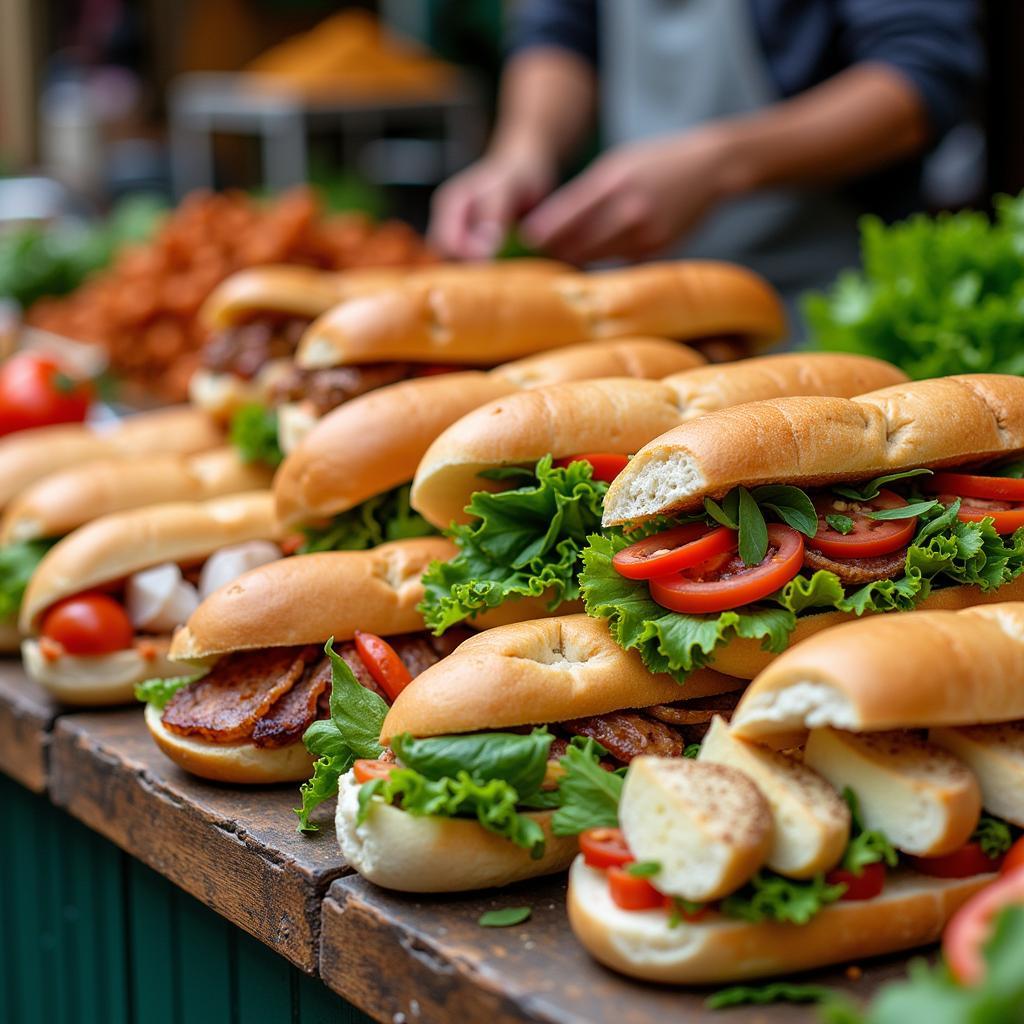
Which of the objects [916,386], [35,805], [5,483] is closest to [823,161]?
[916,386]

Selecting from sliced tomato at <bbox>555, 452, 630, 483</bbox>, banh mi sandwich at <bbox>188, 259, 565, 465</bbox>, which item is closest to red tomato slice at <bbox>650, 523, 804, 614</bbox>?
sliced tomato at <bbox>555, 452, 630, 483</bbox>

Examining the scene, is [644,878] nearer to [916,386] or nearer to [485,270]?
[916,386]

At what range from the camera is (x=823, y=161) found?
4.61 metres

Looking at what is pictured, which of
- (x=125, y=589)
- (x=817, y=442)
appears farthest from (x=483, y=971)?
(x=125, y=589)

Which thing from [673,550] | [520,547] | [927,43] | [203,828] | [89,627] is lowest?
[203,828]

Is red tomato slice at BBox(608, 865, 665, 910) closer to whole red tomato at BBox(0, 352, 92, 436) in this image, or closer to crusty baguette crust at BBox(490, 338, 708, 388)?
crusty baguette crust at BBox(490, 338, 708, 388)

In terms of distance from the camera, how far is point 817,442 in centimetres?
211

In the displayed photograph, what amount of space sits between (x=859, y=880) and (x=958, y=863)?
160 mm

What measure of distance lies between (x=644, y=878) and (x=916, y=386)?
1069 millimetres

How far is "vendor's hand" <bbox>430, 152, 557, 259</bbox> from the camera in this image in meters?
Result: 4.59

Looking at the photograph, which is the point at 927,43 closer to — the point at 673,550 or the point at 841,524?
the point at 841,524

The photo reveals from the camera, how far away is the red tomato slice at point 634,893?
168 cm

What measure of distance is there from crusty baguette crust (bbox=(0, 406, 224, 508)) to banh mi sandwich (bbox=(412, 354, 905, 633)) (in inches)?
53.1

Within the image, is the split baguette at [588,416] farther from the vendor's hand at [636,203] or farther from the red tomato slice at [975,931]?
the vendor's hand at [636,203]
